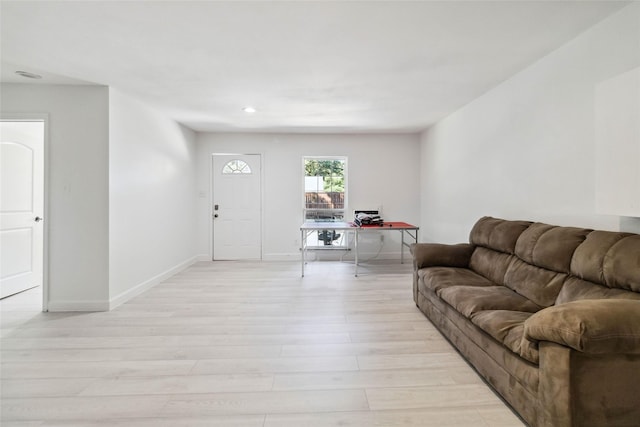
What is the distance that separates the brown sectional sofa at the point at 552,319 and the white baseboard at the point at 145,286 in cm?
339

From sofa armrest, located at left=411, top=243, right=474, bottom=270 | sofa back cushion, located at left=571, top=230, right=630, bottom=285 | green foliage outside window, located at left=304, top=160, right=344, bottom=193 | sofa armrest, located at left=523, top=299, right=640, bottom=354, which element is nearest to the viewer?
sofa armrest, located at left=523, top=299, right=640, bottom=354

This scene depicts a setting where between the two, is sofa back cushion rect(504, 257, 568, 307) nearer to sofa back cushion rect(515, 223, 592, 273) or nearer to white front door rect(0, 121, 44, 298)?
sofa back cushion rect(515, 223, 592, 273)

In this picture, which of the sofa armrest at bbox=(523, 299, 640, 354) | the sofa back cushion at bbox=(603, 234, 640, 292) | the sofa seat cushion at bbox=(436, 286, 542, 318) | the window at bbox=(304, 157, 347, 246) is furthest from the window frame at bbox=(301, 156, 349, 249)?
the sofa armrest at bbox=(523, 299, 640, 354)

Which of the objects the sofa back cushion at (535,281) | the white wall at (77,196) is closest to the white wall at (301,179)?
the white wall at (77,196)

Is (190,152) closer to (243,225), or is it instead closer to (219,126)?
(219,126)

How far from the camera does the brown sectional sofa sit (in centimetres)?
124

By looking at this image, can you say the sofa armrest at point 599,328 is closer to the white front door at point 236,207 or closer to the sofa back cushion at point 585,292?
the sofa back cushion at point 585,292

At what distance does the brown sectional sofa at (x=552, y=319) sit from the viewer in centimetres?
124

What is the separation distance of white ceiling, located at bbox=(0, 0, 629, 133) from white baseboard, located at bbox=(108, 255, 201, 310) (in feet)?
7.79

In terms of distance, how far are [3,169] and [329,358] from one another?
4.59 metres

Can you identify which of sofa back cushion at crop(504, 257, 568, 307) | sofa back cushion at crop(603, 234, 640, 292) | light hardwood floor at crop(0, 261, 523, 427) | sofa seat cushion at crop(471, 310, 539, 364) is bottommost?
light hardwood floor at crop(0, 261, 523, 427)

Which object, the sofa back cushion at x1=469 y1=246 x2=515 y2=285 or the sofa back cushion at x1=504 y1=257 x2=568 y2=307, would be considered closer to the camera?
the sofa back cushion at x1=504 y1=257 x2=568 y2=307

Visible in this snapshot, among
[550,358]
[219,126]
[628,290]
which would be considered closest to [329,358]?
[550,358]

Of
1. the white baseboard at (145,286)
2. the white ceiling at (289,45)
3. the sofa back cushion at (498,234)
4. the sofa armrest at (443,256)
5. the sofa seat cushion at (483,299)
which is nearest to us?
the white ceiling at (289,45)
